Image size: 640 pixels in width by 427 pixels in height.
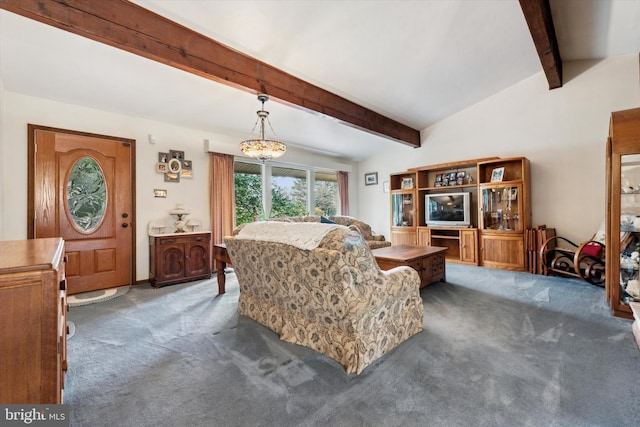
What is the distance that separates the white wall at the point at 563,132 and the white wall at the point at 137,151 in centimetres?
475

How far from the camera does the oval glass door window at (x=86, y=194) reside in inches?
140

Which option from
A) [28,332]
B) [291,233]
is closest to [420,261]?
[291,233]

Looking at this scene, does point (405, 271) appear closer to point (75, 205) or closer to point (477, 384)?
point (477, 384)

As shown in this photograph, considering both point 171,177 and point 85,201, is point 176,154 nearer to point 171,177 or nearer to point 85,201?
point 171,177

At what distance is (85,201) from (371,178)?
18.6 feet

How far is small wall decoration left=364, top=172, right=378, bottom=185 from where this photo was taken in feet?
23.0

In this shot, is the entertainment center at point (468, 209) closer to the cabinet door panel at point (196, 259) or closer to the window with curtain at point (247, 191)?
the window with curtain at point (247, 191)

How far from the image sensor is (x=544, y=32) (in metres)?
2.93

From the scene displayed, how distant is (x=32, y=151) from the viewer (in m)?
3.27

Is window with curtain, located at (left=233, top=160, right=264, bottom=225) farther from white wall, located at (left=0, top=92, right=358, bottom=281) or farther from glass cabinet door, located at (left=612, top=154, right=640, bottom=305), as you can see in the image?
glass cabinet door, located at (left=612, top=154, right=640, bottom=305)

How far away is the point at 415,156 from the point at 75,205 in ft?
19.9

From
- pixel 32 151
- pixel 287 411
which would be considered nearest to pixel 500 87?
pixel 287 411

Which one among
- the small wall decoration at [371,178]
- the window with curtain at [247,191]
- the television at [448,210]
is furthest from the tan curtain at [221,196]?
the television at [448,210]

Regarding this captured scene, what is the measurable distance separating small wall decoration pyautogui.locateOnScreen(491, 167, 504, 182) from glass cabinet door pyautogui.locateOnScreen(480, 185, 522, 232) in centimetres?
16
